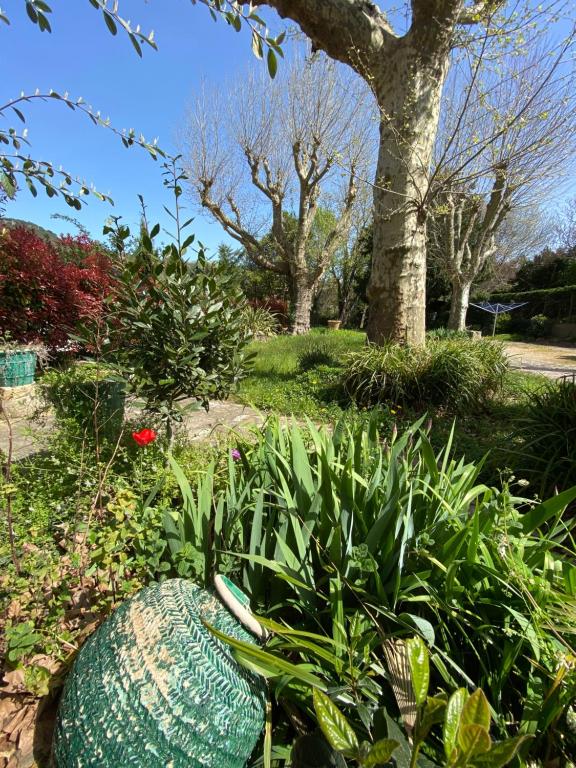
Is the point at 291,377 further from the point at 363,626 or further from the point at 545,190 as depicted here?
the point at 545,190

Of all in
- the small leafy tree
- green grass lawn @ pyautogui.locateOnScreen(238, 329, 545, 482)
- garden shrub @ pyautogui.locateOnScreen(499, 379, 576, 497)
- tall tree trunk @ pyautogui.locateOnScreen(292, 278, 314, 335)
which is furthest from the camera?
tall tree trunk @ pyautogui.locateOnScreen(292, 278, 314, 335)

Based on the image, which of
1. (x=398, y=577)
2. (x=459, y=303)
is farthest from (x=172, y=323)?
(x=459, y=303)

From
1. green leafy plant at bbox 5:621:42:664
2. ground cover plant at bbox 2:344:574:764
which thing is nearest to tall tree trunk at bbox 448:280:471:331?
ground cover plant at bbox 2:344:574:764

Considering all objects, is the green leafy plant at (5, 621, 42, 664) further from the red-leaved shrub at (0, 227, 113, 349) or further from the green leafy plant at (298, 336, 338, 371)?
the green leafy plant at (298, 336, 338, 371)

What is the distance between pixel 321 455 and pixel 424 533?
17.3 inches

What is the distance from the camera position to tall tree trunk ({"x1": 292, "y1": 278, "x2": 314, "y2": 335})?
13.8 meters

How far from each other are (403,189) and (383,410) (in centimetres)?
311

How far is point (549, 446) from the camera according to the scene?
2.88 meters

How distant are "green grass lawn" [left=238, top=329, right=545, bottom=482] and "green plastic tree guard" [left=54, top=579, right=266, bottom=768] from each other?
2165 mm

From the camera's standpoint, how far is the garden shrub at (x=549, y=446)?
266cm

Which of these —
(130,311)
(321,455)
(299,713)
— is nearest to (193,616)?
(299,713)

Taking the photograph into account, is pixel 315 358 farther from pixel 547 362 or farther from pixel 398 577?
pixel 547 362

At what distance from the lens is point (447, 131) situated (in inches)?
311

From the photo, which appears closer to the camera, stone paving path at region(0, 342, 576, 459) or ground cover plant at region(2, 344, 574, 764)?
ground cover plant at region(2, 344, 574, 764)
